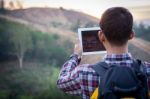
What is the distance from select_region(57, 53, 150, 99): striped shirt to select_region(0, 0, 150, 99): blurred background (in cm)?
94

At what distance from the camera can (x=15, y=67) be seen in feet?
10.7

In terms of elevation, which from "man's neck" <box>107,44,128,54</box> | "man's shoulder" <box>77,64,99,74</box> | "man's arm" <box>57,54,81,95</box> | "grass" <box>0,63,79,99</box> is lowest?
"grass" <box>0,63,79,99</box>

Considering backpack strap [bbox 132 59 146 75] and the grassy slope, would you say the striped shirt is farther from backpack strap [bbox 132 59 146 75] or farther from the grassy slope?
the grassy slope

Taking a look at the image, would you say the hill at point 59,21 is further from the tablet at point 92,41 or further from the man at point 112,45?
the man at point 112,45

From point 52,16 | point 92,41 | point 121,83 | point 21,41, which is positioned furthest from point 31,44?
point 121,83

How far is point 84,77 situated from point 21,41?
3.85ft

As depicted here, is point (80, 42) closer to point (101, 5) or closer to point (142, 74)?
point (142, 74)

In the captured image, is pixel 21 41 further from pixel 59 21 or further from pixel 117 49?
pixel 117 49

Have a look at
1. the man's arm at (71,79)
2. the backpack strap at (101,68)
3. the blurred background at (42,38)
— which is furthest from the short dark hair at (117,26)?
the blurred background at (42,38)

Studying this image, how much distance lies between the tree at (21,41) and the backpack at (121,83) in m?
1.22

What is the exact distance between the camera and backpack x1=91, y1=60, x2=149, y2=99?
2.05 metres

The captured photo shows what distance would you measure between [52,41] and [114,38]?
45.3 inches

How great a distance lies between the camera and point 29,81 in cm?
324

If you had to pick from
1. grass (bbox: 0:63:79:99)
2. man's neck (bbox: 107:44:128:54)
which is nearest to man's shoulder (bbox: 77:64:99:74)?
man's neck (bbox: 107:44:128:54)
